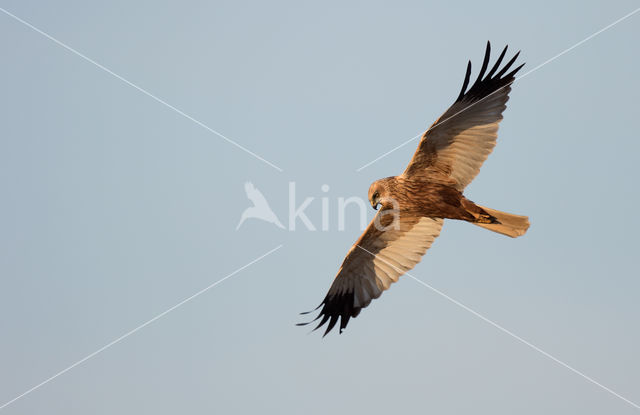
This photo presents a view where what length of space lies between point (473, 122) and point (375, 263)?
225 centimetres

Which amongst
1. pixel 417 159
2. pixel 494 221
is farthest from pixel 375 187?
pixel 494 221

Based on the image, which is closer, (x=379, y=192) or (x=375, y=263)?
(x=379, y=192)

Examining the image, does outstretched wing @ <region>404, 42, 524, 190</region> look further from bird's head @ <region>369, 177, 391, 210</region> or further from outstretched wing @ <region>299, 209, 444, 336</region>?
outstretched wing @ <region>299, 209, 444, 336</region>

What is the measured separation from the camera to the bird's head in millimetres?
8281

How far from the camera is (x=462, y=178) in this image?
8.32 meters

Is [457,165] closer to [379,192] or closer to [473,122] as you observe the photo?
[473,122]

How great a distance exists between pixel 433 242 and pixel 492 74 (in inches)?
→ 85.8

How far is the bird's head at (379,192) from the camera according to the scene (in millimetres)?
8281

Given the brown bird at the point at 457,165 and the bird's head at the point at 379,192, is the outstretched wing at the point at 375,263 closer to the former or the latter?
the brown bird at the point at 457,165

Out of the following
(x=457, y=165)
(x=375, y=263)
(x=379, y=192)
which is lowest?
(x=375, y=263)

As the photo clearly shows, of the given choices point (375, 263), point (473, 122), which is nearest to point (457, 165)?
point (473, 122)

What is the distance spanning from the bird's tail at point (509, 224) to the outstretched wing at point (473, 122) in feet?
2.16

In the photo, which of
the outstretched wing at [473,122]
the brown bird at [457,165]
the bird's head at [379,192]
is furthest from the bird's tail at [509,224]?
the bird's head at [379,192]

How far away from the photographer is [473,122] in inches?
318
